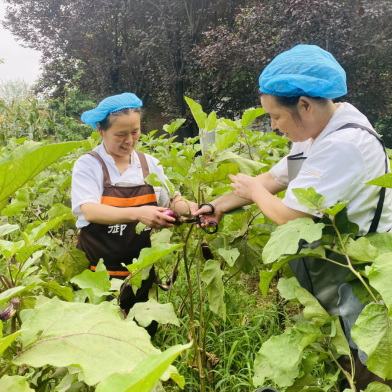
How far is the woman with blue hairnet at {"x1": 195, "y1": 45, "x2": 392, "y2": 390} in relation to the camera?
1.20m

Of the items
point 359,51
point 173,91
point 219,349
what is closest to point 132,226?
point 219,349

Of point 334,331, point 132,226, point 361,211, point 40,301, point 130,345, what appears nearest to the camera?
point 130,345

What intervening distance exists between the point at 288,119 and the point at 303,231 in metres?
0.54

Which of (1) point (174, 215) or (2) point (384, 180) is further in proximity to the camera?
(1) point (174, 215)

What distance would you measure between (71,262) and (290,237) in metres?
1.20

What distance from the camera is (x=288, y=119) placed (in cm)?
Answer: 140

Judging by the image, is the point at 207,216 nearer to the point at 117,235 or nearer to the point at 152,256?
the point at 117,235

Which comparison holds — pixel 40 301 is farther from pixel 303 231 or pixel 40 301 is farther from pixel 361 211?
pixel 361 211

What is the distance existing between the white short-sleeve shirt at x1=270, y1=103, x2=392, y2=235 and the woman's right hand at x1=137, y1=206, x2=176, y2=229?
53cm

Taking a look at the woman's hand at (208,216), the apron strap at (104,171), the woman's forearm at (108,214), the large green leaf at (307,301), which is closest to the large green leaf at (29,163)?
the large green leaf at (307,301)

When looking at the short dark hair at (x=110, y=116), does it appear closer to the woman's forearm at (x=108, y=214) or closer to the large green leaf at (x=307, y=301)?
the woman's forearm at (x=108, y=214)

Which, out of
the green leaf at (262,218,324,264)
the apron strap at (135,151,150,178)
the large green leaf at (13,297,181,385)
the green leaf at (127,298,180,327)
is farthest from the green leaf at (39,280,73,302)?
the apron strap at (135,151,150,178)

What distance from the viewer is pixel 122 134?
199 centimetres

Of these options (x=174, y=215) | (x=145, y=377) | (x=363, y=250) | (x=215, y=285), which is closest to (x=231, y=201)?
(x=174, y=215)
